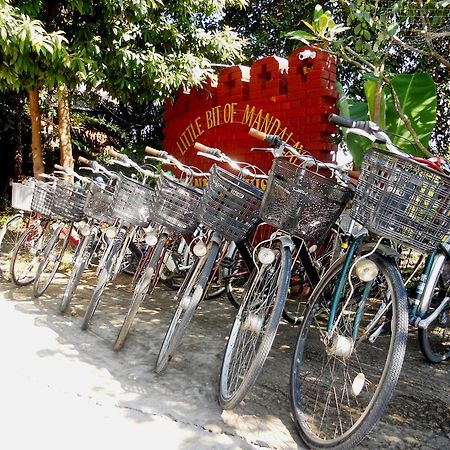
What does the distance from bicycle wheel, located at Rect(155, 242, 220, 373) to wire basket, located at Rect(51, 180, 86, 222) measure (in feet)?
5.80

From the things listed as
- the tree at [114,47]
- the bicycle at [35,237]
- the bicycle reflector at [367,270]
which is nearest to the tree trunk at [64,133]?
the tree at [114,47]

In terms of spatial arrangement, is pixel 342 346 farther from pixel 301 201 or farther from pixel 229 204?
pixel 229 204

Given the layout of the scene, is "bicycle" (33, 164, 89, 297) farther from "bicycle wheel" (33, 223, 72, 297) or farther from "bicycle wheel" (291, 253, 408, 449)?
"bicycle wheel" (291, 253, 408, 449)

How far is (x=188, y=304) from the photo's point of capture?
2748mm

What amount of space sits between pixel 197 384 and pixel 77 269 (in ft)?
5.48

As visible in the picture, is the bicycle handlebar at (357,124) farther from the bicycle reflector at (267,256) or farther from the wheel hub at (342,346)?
the wheel hub at (342,346)

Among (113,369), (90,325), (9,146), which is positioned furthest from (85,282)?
(9,146)

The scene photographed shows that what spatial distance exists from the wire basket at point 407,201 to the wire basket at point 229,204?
82 centimetres

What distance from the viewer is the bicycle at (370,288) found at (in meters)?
1.85

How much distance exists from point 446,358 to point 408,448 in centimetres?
144

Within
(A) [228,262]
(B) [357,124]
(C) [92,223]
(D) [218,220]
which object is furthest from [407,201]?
(C) [92,223]

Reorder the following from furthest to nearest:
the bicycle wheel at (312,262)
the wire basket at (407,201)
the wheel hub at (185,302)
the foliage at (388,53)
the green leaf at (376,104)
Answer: the green leaf at (376,104) < the foliage at (388,53) < the bicycle wheel at (312,262) < the wheel hub at (185,302) < the wire basket at (407,201)

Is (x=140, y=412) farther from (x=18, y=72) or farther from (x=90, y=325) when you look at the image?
(x=18, y=72)

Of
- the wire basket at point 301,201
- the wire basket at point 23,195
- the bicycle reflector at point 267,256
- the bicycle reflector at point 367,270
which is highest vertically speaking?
the wire basket at point 301,201
